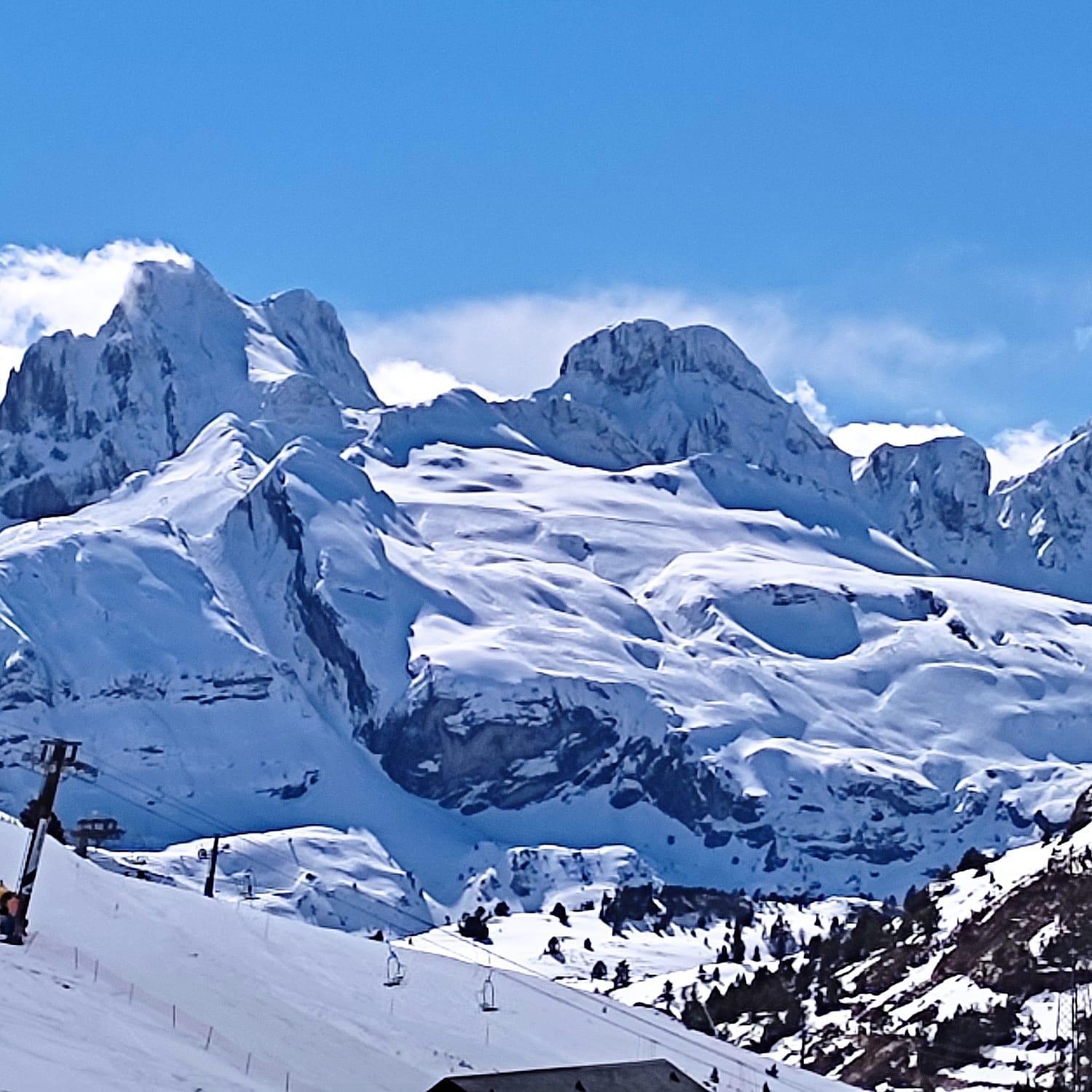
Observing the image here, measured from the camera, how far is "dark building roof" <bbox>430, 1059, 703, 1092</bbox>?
1657 inches

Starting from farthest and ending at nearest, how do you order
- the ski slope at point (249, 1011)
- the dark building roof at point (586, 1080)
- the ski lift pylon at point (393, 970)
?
the ski lift pylon at point (393, 970), the dark building roof at point (586, 1080), the ski slope at point (249, 1011)

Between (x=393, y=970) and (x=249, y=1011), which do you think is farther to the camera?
(x=393, y=970)

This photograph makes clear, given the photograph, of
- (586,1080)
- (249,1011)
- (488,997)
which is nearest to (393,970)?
(488,997)

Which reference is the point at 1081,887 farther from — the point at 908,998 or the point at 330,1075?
the point at 330,1075

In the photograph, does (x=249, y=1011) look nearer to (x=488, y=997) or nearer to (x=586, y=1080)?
(x=586, y=1080)

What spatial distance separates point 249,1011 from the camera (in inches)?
2153

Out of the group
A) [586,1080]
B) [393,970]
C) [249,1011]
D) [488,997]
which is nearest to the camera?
[586,1080]

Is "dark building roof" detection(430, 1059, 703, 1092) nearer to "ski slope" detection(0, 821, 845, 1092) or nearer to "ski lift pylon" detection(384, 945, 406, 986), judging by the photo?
"ski slope" detection(0, 821, 845, 1092)

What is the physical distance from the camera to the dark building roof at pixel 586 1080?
42094 millimetres

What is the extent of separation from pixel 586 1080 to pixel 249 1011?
12770 mm

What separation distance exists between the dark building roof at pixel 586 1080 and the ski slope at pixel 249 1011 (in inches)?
167

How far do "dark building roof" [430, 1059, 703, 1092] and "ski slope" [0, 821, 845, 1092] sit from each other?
13.9 feet

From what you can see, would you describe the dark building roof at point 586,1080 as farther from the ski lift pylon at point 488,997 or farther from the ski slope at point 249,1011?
the ski lift pylon at point 488,997

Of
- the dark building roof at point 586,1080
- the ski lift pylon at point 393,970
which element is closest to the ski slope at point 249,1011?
the ski lift pylon at point 393,970
